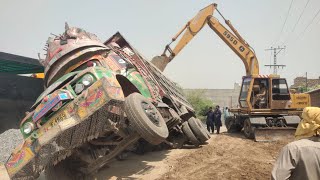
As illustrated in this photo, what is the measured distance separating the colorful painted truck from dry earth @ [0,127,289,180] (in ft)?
4.30

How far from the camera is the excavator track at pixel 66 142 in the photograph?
15.8 ft

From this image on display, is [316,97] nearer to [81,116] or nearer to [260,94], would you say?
[260,94]

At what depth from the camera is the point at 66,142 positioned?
487 cm

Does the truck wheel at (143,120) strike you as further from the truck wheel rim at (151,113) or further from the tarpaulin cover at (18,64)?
the tarpaulin cover at (18,64)

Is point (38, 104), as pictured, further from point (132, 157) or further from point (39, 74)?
point (39, 74)

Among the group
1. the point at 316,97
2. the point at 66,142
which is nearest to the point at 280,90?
the point at 316,97

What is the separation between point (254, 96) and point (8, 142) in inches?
370

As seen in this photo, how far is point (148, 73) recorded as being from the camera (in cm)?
843

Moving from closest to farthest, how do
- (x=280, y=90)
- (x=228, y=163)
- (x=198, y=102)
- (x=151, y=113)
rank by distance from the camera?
(x=151, y=113) → (x=228, y=163) → (x=280, y=90) → (x=198, y=102)

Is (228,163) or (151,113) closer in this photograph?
(151,113)

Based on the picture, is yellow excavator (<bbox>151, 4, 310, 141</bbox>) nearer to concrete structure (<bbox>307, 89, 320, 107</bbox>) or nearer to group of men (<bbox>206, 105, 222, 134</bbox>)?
group of men (<bbox>206, 105, 222, 134</bbox>)

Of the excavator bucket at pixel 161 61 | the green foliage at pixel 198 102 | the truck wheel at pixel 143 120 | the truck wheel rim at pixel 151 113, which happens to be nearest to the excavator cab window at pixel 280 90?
the excavator bucket at pixel 161 61

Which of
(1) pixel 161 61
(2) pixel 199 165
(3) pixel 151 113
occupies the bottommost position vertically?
(2) pixel 199 165

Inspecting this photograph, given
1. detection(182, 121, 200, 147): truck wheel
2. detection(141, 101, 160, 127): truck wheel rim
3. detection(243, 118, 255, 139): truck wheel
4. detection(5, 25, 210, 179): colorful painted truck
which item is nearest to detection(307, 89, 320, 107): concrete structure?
detection(243, 118, 255, 139): truck wheel
